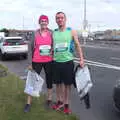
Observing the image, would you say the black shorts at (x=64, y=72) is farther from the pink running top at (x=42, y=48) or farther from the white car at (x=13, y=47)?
the white car at (x=13, y=47)

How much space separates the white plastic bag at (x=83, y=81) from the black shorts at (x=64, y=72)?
15cm

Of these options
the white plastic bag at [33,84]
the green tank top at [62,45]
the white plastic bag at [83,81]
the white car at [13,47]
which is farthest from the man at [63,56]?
the white car at [13,47]

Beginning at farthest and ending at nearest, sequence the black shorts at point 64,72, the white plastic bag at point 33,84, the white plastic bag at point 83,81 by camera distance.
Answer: the white plastic bag at point 33,84, the black shorts at point 64,72, the white plastic bag at point 83,81

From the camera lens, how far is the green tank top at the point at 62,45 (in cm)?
659

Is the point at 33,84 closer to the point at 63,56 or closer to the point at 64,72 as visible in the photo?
the point at 64,72

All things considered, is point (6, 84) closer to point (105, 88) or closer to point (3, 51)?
point (105, 88)

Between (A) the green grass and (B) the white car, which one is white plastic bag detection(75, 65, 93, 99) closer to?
(A) the green grass

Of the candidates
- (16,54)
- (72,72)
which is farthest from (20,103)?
(16,54)

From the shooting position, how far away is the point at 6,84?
10477 millimetres

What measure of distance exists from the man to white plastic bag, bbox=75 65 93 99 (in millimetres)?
118

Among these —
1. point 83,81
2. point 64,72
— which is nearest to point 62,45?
point 64,72

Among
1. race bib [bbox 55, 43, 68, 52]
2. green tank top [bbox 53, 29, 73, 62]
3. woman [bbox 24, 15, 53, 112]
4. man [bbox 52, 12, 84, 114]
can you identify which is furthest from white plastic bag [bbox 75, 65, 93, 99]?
woman [bbox 24, 15, 53, 112]

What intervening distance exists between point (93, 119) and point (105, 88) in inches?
149

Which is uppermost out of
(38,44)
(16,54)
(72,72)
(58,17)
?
(58,17)
